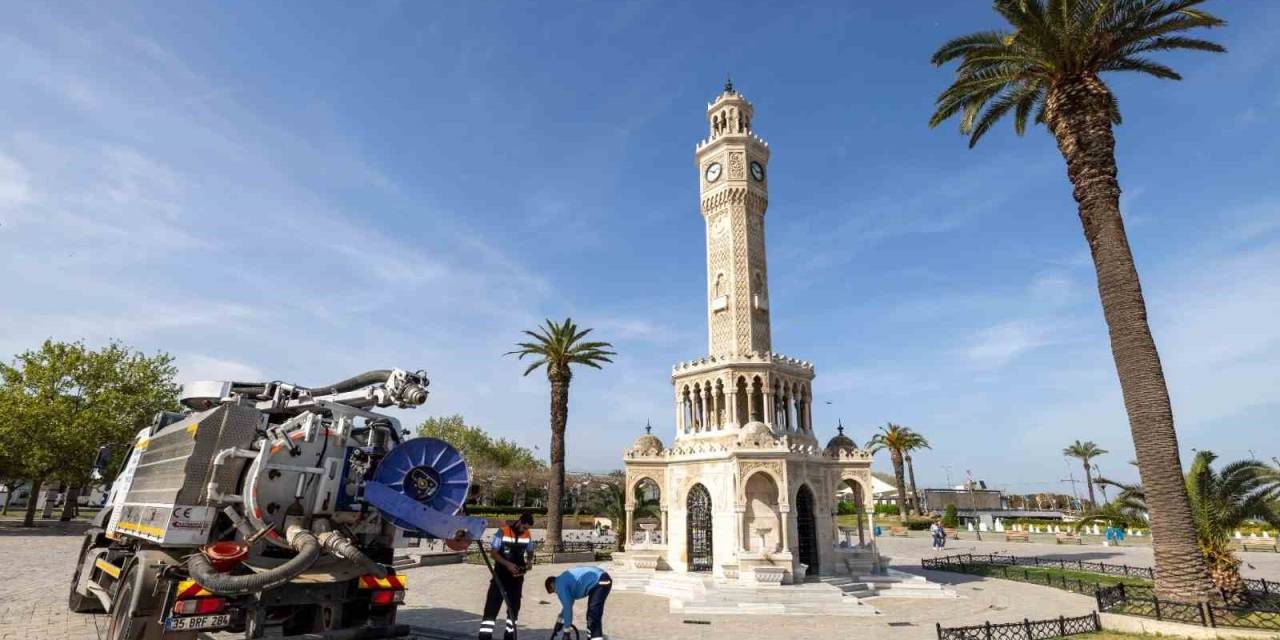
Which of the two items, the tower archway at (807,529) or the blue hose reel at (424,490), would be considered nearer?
the blue hose reel at (424,490)

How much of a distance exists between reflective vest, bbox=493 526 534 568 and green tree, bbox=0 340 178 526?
3295 centimetres

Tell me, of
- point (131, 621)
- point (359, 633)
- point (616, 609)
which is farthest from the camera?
point (616, 609)

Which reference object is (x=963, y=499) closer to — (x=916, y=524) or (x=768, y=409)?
(x=916, y=524)

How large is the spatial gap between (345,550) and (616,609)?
10.7 metres

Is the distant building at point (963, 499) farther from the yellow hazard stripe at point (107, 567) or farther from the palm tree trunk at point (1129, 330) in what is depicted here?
the yellow hazard stripe at point (107, 567)

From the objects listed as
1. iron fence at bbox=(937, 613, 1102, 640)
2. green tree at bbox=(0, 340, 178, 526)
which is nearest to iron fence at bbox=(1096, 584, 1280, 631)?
iron fence at bbox=(937, 613, 1102, 640)

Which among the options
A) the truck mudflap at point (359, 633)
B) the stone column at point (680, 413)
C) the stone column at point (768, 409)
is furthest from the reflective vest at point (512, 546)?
the stone column at point (680, 413)

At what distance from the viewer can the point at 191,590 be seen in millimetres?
7133

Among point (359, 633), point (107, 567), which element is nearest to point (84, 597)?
point (107, 567)

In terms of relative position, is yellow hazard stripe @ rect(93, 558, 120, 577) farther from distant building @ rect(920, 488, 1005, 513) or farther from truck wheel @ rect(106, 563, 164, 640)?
distant building @ rect(920, 488, 1005, 513)

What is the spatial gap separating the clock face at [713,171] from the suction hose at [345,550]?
79.3ft

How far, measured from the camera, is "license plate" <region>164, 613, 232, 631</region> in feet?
22.6

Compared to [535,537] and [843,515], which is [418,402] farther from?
[843,515]

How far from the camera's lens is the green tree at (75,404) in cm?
3089
